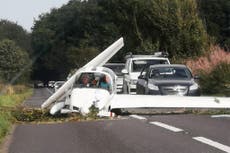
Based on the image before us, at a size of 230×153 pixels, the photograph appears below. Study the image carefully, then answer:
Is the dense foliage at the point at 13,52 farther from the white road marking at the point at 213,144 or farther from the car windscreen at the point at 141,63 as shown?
the white road marking at the point at 213,144

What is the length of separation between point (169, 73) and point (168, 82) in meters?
1.65

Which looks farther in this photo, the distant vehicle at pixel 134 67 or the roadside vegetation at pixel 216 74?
the roadside vegetation at pixel 216 74

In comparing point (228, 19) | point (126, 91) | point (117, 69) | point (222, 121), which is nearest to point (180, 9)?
point (117, 69)

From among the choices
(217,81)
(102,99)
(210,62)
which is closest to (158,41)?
(210,62)

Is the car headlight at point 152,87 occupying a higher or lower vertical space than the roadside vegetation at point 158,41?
lower

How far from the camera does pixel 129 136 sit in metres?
13.2

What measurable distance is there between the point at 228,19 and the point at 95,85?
6943 cm

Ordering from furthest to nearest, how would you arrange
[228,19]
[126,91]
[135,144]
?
[228,19]
[126,91]
[135,144]

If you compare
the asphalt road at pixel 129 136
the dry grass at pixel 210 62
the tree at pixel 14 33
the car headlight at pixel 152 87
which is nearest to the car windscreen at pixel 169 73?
the car headlight at pixel 152 87

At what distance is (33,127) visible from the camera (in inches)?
647

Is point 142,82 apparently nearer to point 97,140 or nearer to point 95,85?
point 95,85

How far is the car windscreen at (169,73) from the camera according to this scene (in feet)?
74.6

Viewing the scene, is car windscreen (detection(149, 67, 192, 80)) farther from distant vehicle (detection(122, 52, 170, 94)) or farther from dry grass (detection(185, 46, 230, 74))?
dry grass (detection(185, 46, 230, 74))

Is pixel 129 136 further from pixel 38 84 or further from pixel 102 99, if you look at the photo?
pixel 38 84
